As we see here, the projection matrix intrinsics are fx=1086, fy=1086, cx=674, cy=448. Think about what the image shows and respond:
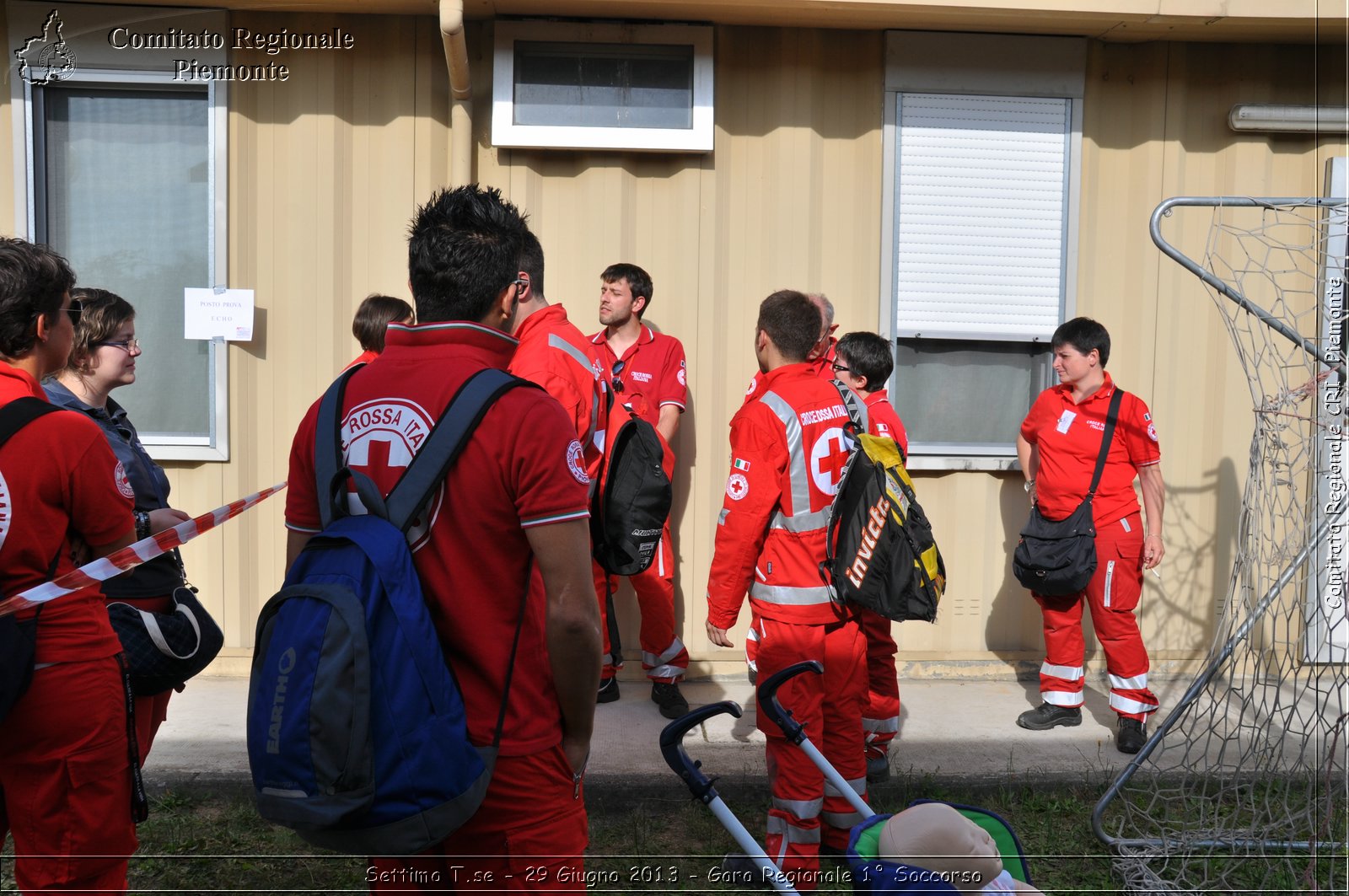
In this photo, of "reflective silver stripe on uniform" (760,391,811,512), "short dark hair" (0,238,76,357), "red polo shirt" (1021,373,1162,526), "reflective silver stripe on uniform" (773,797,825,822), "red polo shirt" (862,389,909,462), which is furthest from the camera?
"red polo shirt" (1021,373,1162,526)

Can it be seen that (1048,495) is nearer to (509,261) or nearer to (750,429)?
(750,429)

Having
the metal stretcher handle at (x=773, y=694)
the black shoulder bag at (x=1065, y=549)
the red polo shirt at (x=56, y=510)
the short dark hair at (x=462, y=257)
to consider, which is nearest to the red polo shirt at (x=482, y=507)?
the short dark hair at (x=462, y=257)

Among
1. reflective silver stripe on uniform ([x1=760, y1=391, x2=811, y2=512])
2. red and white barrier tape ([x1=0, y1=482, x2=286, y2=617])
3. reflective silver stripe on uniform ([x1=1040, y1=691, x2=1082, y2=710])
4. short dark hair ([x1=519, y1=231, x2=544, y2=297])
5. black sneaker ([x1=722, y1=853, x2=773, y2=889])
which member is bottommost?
black sneaker ([x1=722, y1=853, x2=773, y2=889])

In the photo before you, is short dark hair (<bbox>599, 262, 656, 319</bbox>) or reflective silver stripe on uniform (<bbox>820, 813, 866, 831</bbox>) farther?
short dark hair (<bbox>599, 262, 656, 319</bbox>)

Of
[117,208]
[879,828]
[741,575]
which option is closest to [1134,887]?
[741,575]

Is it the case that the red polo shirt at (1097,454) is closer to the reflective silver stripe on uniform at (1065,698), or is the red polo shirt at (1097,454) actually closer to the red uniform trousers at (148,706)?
the reflective silver stripe on uniform at (1065,698)

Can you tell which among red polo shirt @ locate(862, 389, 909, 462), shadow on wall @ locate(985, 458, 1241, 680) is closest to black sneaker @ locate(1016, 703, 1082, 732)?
shadow on wall @ locate(985, 458, 1241, 680)

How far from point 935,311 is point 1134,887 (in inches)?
126

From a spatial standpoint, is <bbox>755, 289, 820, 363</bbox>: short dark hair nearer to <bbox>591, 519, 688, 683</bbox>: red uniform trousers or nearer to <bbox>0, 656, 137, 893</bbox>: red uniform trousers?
<bbox>591, 519, 688, 683</bbox>: red uniform trousers

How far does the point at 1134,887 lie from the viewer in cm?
396

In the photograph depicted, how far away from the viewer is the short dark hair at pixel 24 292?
2484 millimetres

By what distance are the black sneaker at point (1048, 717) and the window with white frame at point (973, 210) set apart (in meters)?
1.40

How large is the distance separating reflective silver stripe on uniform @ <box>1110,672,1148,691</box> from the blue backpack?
4124 mm

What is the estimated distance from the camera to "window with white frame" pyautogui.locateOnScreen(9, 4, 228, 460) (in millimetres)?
5688
